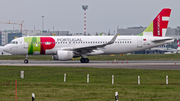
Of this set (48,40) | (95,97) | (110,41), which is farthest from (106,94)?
(48,40)

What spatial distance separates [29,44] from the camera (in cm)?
4847

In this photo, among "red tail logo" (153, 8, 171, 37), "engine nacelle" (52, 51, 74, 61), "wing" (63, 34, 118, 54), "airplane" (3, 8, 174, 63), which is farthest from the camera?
"red tail logo" (153, 8, 171, 37)

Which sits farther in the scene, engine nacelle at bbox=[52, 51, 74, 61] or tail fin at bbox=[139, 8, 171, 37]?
tail fin at bbox=[139, 8, 171, 37]

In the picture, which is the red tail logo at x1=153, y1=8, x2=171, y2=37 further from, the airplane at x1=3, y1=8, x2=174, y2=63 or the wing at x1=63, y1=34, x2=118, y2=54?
the wing at x1=63, y1=34, x2=118, y2=54

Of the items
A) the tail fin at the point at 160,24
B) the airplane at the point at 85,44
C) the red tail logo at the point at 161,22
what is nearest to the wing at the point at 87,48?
the airplane at the point at 85,44

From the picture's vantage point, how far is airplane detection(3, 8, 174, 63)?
4834 cm

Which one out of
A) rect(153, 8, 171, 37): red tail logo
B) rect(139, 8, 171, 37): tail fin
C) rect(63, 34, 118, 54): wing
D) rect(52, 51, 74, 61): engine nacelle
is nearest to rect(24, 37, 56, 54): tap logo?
rect(52, 51, 74, 61): engine nacelle

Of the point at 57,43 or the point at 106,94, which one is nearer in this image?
the point at 106,94

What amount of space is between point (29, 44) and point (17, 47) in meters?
2.04

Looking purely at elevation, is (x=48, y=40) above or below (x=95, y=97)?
above

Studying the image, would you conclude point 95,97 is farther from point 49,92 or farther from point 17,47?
point 17,47

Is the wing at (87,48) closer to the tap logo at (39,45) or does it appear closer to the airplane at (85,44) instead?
the airplane at (85,44)

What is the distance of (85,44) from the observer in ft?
163

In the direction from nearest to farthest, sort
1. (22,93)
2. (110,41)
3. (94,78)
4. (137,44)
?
(22,93) < (94,78) < (110,41) < (137,44)
